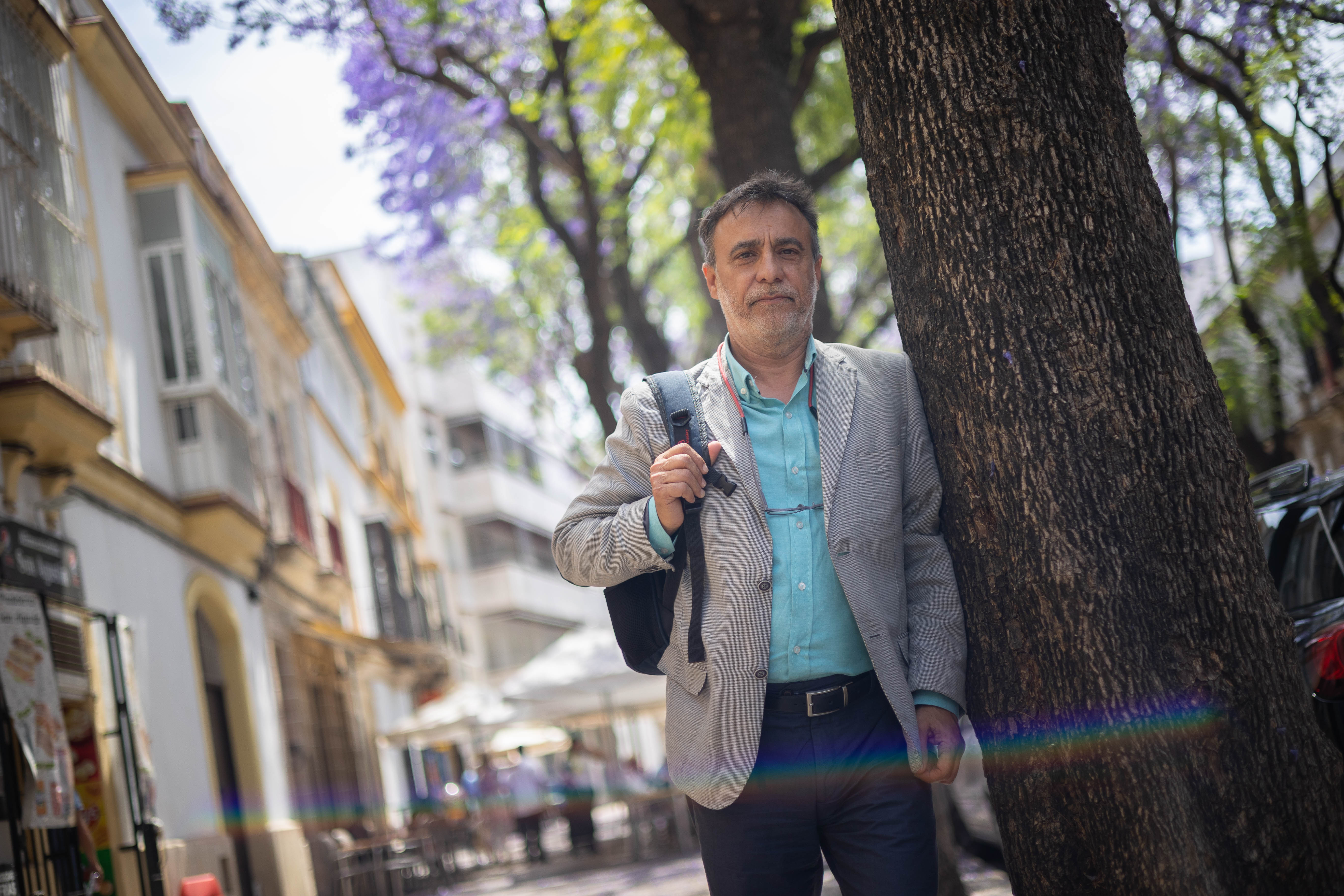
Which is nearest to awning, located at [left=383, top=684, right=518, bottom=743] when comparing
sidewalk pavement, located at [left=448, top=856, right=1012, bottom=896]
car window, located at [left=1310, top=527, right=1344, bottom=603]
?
sidewalk pavement, located at [left=448, top=856, right=1012, bottom=896]

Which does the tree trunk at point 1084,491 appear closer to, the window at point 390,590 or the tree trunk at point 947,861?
the tree trunk at point 947,861

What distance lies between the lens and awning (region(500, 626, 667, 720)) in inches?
651

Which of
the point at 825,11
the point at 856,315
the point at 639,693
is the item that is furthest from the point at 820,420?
the point at 856,315

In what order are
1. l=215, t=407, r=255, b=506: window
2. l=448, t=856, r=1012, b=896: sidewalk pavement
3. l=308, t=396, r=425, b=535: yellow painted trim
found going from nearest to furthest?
l=448, t=856, r=1012, b=896: sidewalk pavement → l=215, t=407, r=255, b=506: window → l=308, t=396, r=425, b=535: yellow painted trim

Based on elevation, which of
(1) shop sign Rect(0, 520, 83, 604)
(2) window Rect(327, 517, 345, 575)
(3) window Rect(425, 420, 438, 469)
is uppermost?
(3) window Rect(425, 420, 438, 469)

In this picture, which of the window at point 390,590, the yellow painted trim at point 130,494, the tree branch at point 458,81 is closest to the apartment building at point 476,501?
the window at point 390,590

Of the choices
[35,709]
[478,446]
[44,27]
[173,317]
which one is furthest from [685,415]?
[478,446]

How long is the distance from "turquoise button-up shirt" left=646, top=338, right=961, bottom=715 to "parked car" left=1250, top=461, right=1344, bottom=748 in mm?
1685

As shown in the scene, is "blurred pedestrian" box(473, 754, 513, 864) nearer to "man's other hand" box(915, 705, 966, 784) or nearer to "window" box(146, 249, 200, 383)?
"window" box(146, 249, 200, 383)

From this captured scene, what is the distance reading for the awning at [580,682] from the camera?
16.5 meters

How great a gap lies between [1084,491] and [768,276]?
88 centimetres

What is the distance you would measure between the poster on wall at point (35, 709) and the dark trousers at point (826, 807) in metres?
5.94

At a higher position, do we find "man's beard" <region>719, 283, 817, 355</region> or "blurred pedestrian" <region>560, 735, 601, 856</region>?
"man's beard" <region>719, 283, 817, 355</region>

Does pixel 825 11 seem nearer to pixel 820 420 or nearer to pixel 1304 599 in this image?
pixel 1304 599
